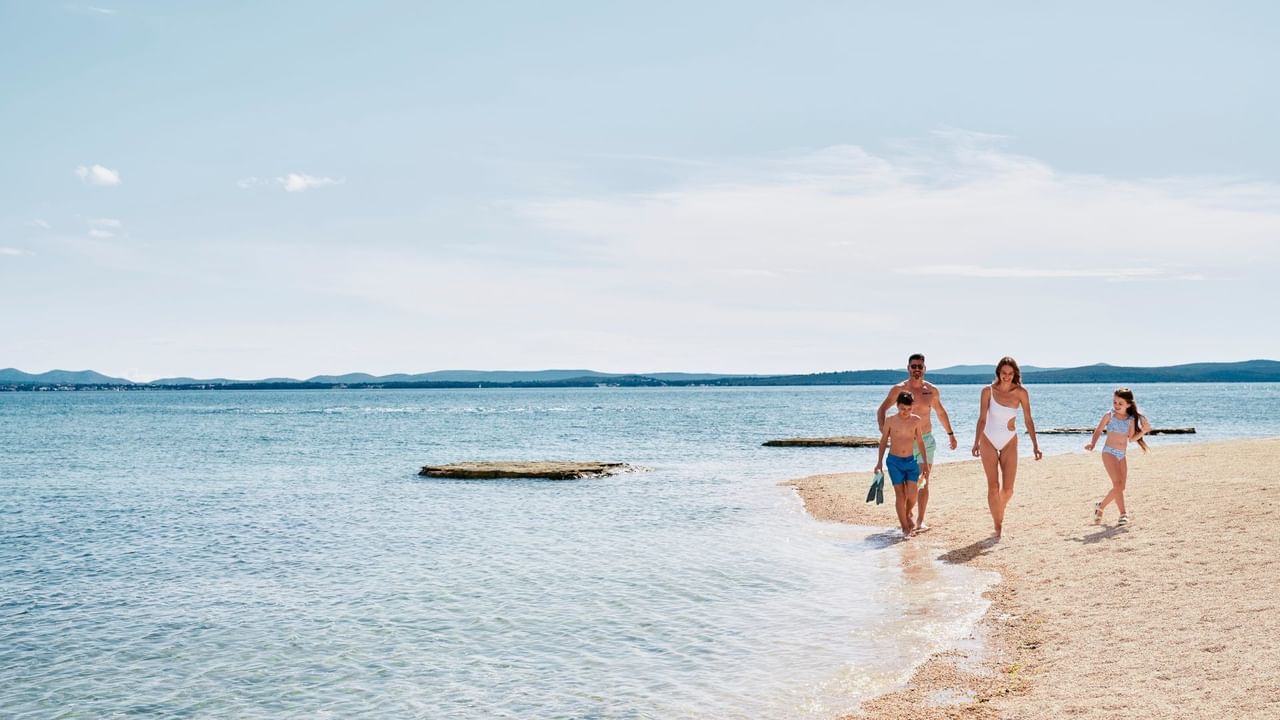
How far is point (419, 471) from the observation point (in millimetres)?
33781

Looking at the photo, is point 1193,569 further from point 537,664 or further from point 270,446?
point 270,446

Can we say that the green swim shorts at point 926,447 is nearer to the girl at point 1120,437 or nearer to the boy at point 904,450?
the boy at point 904,450

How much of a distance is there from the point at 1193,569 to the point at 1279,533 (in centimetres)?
178

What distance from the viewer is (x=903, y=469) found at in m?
14.8

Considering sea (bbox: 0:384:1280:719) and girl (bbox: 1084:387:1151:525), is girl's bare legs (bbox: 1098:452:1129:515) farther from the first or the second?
sea (bbox: 0:384:1280:719)

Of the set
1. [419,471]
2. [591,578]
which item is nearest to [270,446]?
[419,471]

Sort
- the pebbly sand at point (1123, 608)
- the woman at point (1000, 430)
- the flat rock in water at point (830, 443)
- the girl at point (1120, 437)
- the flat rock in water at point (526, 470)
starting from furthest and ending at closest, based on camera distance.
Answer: the flat rock in water at point (830, 443) → the flat rock in water at point (526, 470) → the girl at point (1120, 437) → the woman at point (1000, 430) → the pebbly sand at point (1123, 608)

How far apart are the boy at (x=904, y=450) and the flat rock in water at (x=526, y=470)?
15197 millimetres

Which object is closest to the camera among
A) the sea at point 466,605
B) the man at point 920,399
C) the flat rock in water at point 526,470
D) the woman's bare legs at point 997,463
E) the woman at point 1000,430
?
the sea at point 466,605

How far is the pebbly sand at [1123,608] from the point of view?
23.1ft

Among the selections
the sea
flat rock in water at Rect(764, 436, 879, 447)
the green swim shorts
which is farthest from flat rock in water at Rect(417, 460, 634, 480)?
the green swim shorts

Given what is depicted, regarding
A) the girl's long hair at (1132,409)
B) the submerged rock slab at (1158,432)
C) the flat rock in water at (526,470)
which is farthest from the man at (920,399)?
the submerged rock slab at (1158,432)

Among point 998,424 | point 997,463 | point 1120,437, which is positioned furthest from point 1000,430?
point 1120,437

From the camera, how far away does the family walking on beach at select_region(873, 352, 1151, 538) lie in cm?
1336
